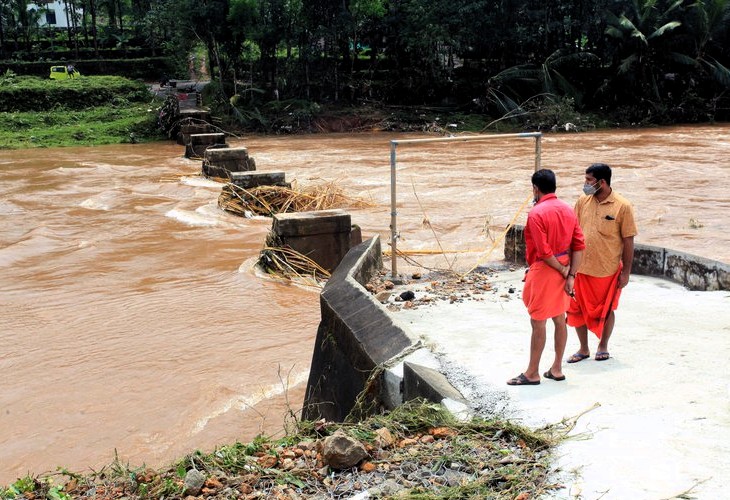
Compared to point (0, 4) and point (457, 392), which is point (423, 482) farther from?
point (0, 4)

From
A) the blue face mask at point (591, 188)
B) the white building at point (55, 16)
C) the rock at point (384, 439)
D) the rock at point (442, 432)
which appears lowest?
the rock at point (384, 439)

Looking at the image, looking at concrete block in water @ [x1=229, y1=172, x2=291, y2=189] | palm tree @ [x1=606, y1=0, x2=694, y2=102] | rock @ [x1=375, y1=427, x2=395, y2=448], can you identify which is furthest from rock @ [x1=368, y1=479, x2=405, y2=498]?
palm tree @ [x1=606, y1=0, x2=694, y2=102]

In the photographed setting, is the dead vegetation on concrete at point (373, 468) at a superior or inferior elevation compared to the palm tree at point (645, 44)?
inferior

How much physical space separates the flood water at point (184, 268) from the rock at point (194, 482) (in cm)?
178

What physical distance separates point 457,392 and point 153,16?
43.1 m

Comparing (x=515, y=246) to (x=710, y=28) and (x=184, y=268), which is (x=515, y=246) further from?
(x=710, y=28)

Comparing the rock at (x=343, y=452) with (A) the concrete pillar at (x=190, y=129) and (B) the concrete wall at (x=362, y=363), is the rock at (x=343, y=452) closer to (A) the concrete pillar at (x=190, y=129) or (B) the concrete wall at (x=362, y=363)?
(B) the concrete wall at (x=362, y=363)

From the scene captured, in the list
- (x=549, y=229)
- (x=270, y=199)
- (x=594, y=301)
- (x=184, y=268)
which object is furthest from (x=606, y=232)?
(x=270, y=199)

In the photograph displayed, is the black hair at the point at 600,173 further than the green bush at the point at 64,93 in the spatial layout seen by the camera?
No

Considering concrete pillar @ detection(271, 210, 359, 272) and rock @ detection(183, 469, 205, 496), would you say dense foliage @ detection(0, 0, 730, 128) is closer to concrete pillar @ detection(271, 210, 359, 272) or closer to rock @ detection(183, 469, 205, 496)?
concrete pillar @ detection(271, 210, 359, 272)

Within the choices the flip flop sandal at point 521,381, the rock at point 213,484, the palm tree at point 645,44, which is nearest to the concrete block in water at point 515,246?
the flip flop sandal at point 521,381

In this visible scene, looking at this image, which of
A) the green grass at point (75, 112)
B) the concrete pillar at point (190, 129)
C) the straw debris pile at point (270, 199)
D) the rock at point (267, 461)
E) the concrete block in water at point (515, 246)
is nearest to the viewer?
the rock at point (267, 461)

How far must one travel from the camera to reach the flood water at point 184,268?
21.0 ft

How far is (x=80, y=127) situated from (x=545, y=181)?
3048 cm
